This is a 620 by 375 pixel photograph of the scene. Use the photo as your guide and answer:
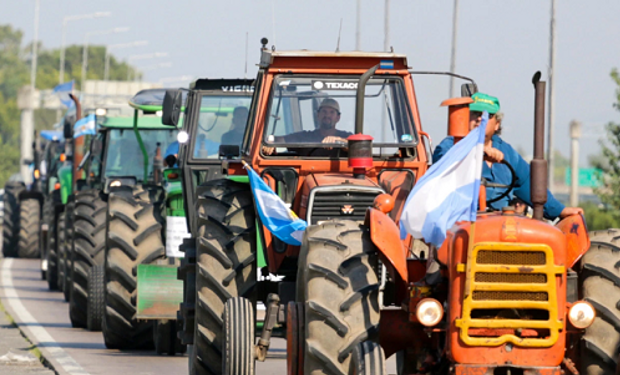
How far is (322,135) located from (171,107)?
271 centimetres

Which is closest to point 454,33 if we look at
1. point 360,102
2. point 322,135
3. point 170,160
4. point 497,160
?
point 170,160

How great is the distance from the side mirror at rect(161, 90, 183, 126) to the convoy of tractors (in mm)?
21

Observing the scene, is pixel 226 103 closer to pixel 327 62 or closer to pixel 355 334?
pixel 327 62

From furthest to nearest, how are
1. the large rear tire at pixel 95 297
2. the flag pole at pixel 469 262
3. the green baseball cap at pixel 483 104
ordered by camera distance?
the large rear tire at pixel 95 297
the green baseball cap at pixel 483 104
the flag pole at pixel 469 262

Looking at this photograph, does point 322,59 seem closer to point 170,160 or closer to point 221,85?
point 221,85

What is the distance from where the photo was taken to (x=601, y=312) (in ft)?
25.6

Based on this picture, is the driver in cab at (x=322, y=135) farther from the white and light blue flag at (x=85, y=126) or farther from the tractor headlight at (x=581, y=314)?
the white and light blue flag at (x=85, y=126)

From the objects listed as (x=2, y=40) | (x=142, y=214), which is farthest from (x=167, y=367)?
(x=2, y=40)

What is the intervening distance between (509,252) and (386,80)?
393cm

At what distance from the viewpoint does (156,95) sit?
16.9 meters

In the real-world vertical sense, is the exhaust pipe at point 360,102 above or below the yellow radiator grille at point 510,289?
above

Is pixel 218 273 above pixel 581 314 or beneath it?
beneath

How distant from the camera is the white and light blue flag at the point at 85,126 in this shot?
22.3 metres

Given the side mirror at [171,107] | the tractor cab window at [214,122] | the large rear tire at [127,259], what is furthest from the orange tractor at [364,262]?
the large rear tire at [127,259]
